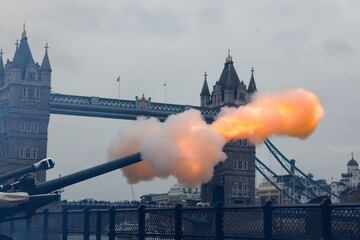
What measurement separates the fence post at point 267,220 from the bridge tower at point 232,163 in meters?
106

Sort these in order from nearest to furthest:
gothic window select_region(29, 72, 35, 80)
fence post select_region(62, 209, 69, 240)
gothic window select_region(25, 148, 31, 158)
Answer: fence post select_region(62, 209, 69, 240), gothic window select_region(25, 148, 31, 158), gothic window select_region(29, 72, 35, 80)

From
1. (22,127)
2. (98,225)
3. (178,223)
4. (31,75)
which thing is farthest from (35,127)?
(178,223)

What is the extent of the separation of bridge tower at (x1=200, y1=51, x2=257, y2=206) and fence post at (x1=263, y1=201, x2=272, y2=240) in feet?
346

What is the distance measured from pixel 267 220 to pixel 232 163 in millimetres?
111102

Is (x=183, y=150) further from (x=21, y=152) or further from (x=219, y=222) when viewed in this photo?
(x=21, y=152)

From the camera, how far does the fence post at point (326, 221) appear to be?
34.8 ft

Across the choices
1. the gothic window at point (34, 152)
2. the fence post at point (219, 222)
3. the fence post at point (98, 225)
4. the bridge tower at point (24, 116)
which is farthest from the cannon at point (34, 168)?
the gothic window at point (34, 152)

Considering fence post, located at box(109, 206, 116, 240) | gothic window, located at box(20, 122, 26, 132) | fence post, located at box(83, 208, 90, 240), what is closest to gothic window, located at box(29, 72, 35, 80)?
gothic window, located at box(20, 122, 26, 132)

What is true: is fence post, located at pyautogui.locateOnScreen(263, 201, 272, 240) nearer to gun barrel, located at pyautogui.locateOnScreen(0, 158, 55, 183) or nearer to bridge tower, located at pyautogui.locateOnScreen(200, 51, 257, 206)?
gun barrel, located at pyautogui.locateOnScreen(0, 158, 55, 183)

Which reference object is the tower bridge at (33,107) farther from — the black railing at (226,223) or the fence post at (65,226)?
the black railing at (226,223)

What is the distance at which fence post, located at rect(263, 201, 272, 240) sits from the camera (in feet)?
38.2

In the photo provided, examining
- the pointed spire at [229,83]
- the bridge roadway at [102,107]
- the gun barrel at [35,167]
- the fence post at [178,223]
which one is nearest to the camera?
the fence post at [178,223]

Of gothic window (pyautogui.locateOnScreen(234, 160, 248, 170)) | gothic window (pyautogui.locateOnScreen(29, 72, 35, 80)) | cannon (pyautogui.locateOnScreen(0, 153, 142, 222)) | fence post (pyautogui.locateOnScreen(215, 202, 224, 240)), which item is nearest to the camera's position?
fence post (pyautogui.locateOnScreen(215, 202, 224, 240))

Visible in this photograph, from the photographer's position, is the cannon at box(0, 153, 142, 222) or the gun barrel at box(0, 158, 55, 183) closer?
the cannon at box(0, 153, 142, 222)
